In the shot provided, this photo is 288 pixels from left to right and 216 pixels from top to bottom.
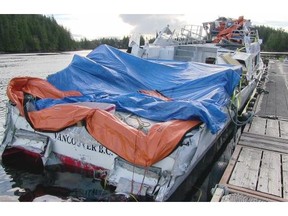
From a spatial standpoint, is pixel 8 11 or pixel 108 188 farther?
pixel 8 11

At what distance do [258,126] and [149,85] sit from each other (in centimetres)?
320

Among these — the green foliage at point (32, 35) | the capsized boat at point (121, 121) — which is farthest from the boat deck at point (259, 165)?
the green foliage at point (32, 35)

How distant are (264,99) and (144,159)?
8642 mm

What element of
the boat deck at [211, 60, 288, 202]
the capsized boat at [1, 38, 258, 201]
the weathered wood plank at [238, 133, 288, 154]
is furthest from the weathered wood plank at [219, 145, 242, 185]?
the capsized boat at [1, 38, 258, 201]

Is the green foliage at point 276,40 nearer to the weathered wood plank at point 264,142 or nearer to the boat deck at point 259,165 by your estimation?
the boat deck at point 259,165

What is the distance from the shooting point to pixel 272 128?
28.8ft

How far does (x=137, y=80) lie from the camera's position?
29.0 ft

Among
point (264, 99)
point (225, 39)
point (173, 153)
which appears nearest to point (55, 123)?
point (173, 153)

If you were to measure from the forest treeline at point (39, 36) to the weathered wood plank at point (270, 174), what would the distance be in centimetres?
4643

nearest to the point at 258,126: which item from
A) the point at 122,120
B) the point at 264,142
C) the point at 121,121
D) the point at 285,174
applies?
the point at 264,142

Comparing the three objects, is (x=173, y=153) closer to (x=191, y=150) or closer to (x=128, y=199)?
(x=191, y=150)

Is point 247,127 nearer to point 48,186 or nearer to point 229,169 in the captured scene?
point 229,169

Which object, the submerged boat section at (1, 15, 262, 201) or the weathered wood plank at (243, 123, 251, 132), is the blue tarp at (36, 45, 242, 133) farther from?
the weathered wood plank at (243, 123, 251, 132)

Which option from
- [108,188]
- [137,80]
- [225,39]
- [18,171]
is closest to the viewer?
[108,188]
